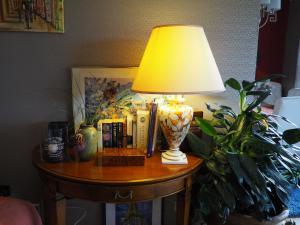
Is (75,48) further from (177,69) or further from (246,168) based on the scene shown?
(246,168)

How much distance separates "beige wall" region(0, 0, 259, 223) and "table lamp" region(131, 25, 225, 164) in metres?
0.31

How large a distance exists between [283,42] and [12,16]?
12.3 ft

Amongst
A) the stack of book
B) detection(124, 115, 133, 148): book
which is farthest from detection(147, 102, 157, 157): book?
detection(124, 115, 133, 148): book

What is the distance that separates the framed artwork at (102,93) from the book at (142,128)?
148mm

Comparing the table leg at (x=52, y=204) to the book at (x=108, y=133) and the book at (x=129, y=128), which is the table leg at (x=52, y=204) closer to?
the book at (x=108, y=133)

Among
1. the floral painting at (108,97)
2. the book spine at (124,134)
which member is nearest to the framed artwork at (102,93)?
the floral painting at (108,97)

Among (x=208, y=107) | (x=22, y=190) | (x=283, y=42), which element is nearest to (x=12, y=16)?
(x=22, y=190)

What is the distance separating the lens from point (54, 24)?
4.58 feet

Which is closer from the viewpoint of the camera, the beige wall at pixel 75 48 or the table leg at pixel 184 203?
the table leg at pixel 184 203

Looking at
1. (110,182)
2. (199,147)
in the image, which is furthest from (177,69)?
(110,182)

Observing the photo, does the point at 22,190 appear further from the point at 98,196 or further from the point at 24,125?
the point at 98,196

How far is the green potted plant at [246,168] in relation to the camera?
1241 millimetres

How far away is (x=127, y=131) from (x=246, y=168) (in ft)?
1.99

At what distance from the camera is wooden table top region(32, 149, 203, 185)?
41.8 inches
